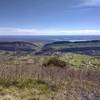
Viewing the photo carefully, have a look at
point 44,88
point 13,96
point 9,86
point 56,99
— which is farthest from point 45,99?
point 9,86

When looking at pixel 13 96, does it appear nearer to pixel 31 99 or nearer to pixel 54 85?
pixel 31 99

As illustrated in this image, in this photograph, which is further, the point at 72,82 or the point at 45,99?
the point at 72,82

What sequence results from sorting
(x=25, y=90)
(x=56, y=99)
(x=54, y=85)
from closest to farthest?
(x=56, y=99) < (x=25, y=90) < (x=54, y=85)

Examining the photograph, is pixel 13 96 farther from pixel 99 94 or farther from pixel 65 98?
pixel 99 94

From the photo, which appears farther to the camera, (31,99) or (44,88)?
(44,88)

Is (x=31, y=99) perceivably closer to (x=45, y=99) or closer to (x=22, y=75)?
(x=45, y=99)

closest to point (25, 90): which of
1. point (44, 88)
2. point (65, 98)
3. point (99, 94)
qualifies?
point (44, 88)

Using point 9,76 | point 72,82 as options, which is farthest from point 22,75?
point 72,82

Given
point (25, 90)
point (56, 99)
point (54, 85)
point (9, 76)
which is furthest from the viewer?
point (9, 76)

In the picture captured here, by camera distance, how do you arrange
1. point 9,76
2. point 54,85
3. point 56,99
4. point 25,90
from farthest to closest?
1. point 9,76
2. point 54,85
3. point 25,90
4. point 56,99
